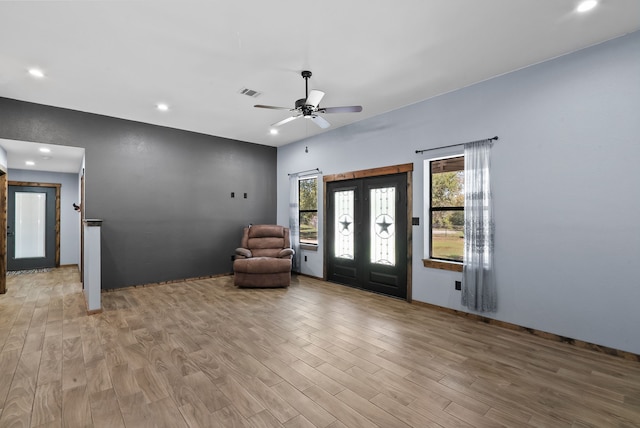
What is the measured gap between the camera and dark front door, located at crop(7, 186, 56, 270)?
22.0 ft

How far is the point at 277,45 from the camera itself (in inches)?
113

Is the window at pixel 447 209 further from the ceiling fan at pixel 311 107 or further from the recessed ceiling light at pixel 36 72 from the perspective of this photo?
the recessed ceiling light at pixel 36 72

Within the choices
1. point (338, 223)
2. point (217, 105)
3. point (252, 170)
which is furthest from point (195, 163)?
point (338, 223)

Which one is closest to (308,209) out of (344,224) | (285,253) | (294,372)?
(344,224)

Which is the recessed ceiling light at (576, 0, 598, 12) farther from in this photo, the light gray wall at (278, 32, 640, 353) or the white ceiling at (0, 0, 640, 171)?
the light gray wall at (278, 32, 640, 353)

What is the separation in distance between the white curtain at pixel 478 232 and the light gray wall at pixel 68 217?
8.55 m

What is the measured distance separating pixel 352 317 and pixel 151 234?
156 inches

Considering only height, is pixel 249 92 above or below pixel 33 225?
above

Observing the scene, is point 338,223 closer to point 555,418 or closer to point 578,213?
point 578,213

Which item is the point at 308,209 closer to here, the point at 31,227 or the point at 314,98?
the point at 314,98

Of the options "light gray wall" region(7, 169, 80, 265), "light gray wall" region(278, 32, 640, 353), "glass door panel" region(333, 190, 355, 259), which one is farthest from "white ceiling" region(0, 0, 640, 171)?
"light gray wall" region(7, 169, 80, 265)

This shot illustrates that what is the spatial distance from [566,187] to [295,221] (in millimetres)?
4524

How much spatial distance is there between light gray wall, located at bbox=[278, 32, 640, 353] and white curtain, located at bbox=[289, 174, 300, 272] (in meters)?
3.13

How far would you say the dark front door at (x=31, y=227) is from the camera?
22.0ft
